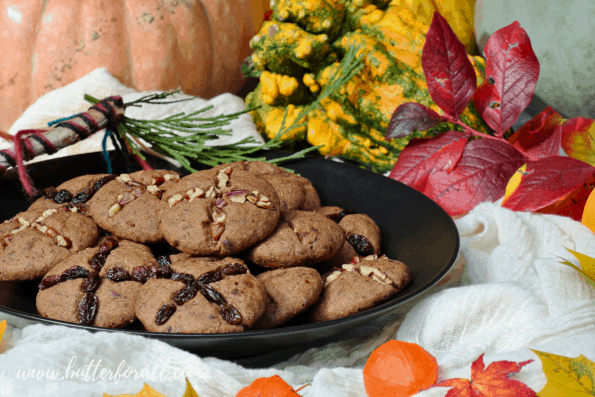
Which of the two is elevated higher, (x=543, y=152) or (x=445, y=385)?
(x=543, y=152)

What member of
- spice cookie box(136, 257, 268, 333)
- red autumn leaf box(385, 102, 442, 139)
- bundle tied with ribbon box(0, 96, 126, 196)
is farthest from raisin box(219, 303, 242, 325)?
red autumn leaf box(385, 102, 442, 139)

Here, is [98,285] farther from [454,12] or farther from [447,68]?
[454,12]

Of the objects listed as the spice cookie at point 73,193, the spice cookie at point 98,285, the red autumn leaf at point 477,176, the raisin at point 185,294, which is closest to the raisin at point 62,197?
the spice cookie at point 73,193

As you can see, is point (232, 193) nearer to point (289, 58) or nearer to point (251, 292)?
point (251, 292)

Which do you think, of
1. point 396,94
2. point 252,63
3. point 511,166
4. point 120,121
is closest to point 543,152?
point 511,166

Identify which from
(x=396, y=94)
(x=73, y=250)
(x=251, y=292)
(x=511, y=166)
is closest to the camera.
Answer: (x=251, y=292)

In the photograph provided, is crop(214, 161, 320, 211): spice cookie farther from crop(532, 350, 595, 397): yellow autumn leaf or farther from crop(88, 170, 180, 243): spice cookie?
crop(532, 350, 595, 397): yellow autumn leaf

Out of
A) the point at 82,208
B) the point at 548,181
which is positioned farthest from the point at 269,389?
the point at 548,181
